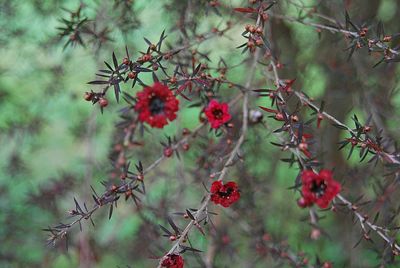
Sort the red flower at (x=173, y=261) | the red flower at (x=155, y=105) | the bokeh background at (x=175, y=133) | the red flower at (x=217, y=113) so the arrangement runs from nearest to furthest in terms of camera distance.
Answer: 1. the red flower at (x=155, y=105)
2. the red flower at (x=173, y=261)
3. the red flower at (x=217, y=113)
4. the bokeh background at (x=175, y=133)

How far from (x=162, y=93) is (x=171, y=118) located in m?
0.05

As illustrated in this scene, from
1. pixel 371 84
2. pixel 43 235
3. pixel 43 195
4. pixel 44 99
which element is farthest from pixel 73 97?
pixel 371 84

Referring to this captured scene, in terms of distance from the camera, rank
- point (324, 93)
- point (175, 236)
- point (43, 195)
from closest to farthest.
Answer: point (175, 236) < point (43, 195) < point (324, 93)

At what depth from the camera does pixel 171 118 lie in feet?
3.29

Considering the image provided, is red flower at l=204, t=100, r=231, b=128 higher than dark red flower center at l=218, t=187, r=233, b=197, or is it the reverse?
red flower at l=204, t=100, r=231, b=128

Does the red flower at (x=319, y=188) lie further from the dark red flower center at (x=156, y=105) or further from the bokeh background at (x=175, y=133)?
the bokeh background at (x=175, y=133)

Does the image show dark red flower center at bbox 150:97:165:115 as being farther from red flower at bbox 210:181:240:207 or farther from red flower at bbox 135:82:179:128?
red flower at bbox 210:181:240:207

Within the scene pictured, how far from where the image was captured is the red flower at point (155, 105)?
95cm

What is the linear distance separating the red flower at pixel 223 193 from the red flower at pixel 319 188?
0.62 feet

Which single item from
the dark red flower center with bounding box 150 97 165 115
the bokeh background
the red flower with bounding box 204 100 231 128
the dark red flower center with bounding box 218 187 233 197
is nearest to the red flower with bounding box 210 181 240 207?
the dark red flower center with bounding box 218 187 233 197

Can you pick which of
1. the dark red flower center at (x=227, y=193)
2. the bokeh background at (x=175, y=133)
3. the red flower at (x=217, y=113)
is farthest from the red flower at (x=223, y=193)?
the bokeh background at (x=175, y=133)

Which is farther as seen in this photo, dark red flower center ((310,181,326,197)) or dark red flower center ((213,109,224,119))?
dark red flower center ((213,109,224,119))

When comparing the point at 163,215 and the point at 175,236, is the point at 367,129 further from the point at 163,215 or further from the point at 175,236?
the point at 163,215

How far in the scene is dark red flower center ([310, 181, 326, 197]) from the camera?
989 mm
